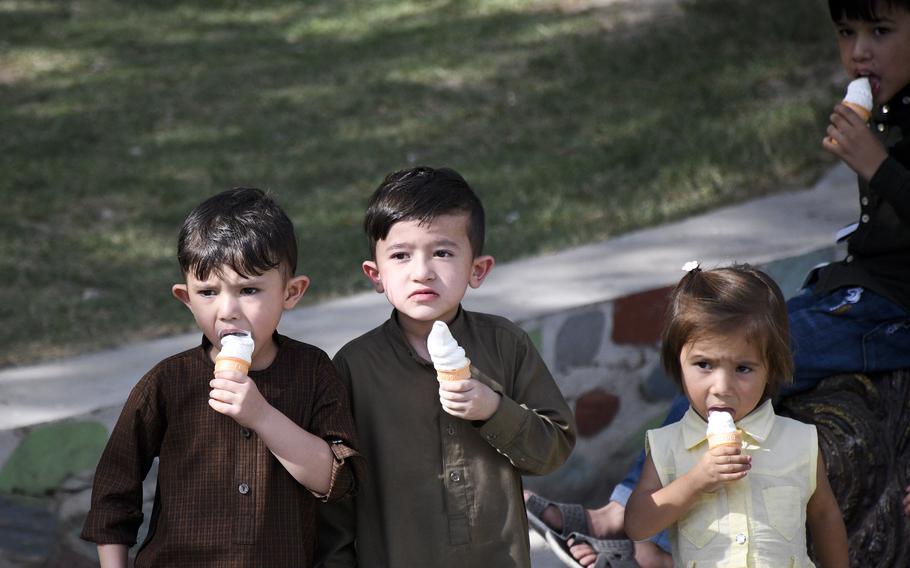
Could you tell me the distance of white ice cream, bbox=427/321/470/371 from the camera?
2434mm

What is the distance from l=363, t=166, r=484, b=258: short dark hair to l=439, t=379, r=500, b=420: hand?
0.36 meters

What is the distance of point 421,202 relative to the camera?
2.64m

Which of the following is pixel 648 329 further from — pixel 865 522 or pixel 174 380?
pixel 174 380

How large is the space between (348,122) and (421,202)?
500 cm

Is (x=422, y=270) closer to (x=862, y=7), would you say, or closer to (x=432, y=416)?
(x=432, y=416)

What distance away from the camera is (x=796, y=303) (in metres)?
3.56

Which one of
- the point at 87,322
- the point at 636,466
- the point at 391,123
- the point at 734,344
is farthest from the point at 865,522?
the point at 391,123

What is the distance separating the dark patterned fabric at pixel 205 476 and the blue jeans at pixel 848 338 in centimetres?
121

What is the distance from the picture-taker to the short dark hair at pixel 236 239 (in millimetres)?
2514

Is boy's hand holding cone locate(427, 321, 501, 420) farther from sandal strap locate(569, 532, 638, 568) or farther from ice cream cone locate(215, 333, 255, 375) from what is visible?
sandal strap locate(569, 532, 638, 568)

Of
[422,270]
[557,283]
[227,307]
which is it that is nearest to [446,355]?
[422,270]

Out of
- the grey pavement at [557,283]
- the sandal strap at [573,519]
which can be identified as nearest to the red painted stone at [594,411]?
the grey pavement at [557,283]

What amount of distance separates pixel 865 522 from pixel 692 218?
195 centimetres

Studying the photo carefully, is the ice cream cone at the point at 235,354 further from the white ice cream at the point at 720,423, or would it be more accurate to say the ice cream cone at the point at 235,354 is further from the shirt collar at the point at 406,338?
the white ice cream at the point at 720,423
